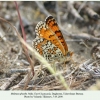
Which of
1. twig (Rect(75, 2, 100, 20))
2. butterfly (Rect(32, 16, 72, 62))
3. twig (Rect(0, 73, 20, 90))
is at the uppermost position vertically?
twig (Rect(75, 2, 100, 20))

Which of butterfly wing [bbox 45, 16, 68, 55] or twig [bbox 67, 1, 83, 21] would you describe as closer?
butterfly wing [bbox 45, 16, 68, 55]

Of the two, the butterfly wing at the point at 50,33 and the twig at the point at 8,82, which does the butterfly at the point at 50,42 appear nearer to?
the butterfly wing at the point at 50,33

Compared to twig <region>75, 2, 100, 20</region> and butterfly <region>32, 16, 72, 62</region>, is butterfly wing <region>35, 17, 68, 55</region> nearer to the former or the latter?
butterfly <region>32, 16, 72, 62</region>

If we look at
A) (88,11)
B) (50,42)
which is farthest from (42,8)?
(50,42)

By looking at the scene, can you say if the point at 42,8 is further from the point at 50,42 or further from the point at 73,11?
the point at 50,42

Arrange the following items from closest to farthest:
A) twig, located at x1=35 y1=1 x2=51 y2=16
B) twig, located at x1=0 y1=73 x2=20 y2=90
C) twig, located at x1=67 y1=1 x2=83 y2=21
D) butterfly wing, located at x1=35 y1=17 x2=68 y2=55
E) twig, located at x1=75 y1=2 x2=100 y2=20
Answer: twig, located at x1=0 y1=73 x2=20 y2=90 → butterfly wing, located at x1=35 y1=17 x2=68 y2=55 → twig, located at x1=75 y1=2 x2=100 y2=20 → twig, located at x1=67 y1=1 x2=83 y2=21 → twig, located at x1=35 y1=1 x2=51 y2=16

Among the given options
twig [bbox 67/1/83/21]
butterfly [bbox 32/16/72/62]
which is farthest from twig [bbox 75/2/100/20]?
butterfly [bbox 32/16/72/62]

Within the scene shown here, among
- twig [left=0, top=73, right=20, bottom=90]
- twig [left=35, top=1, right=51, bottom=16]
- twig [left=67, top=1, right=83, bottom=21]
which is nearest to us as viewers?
twig [left=0, top=73, right=20, bottom=90]

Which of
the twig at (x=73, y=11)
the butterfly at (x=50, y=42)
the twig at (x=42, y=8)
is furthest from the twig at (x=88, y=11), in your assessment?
the butterfly at (x=50, y=42)

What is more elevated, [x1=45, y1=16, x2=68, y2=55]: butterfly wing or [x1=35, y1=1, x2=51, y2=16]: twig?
[x1=35, y1=1, x2=51, y2=16]: twig
